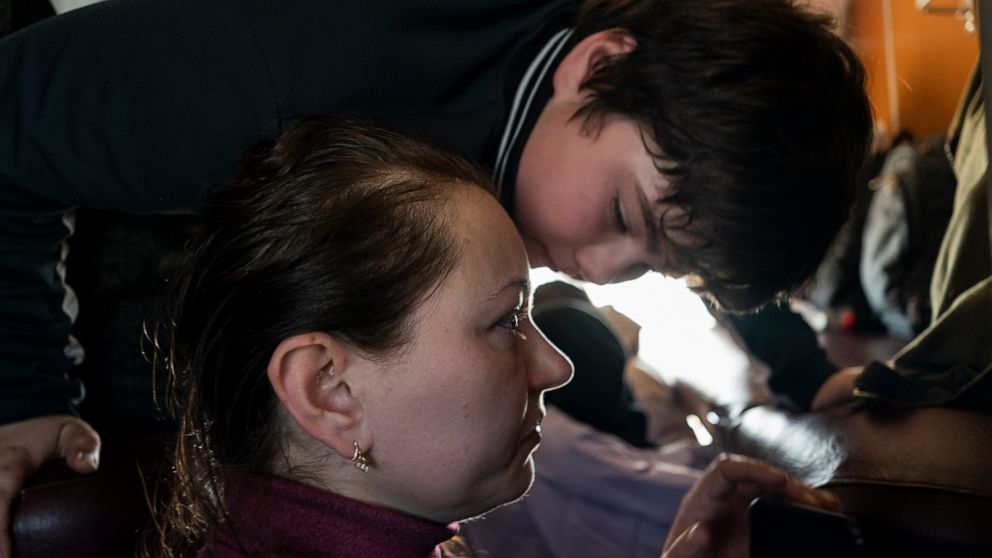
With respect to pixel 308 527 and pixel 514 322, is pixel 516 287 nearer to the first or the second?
pixel 514 322

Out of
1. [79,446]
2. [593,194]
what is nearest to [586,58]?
[593,194]

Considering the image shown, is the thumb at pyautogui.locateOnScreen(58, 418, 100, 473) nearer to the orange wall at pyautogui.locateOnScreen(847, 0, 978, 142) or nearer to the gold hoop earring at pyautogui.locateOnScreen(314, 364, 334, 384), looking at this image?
the gold hoop earring at pyautogui.locateOnScreen(314, 364, 334, 384)

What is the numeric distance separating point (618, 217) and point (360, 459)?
0.38 meters

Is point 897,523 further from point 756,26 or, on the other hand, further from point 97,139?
point 97,139

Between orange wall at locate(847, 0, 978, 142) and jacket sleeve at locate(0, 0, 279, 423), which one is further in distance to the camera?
orange wall at locate(847, 0, 978, 142)

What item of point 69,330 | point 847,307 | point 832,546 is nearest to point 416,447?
point 832,546

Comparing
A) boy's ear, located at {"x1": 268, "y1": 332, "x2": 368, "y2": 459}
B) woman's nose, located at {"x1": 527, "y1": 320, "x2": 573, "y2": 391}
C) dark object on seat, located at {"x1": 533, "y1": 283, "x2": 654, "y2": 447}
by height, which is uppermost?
boy's ear, located at {"x1": 268, "y1": 332, "x2": 368, "y2": 459}

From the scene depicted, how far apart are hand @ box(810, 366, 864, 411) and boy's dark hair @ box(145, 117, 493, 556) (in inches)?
20.5

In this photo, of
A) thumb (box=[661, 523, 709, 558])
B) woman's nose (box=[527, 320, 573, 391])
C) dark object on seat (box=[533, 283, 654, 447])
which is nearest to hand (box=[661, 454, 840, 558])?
thumb (box=[661, 523, 709, 558])

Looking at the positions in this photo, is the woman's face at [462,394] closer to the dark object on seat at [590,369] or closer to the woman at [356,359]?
the woman at [356,359]

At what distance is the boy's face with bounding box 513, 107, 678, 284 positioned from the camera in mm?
883

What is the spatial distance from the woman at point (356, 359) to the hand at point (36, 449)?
13cm

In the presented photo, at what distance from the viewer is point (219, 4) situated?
2.59 ft

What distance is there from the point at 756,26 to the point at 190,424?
601 mm
